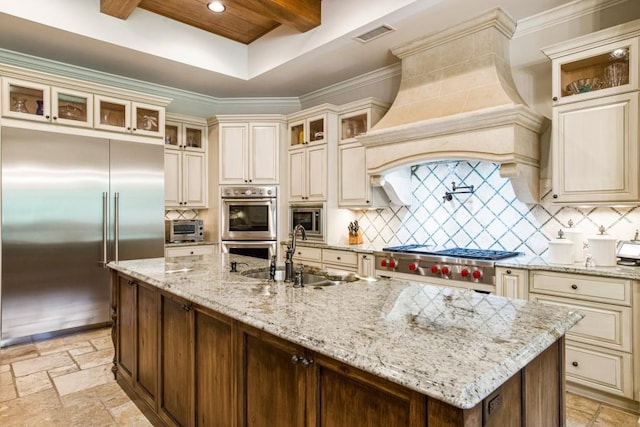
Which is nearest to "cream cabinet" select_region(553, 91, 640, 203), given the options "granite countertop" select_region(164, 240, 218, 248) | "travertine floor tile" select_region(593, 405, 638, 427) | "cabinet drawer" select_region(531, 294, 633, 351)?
"cabinet drawer" select_region(531, 294, 633, 351)

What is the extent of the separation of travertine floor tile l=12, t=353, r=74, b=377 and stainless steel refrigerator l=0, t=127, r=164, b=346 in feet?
1.50

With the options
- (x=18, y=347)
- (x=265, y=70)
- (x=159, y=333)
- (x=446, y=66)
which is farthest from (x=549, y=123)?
(x=18, y=347)

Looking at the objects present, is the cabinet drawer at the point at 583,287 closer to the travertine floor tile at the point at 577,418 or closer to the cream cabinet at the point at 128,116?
the travertine floor tile at the point at 577,418

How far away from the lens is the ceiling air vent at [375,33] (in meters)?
3.30

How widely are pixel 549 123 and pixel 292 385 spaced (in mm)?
2951

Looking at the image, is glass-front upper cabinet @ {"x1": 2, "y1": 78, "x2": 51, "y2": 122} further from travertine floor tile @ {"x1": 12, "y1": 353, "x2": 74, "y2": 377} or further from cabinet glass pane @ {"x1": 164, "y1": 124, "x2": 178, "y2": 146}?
travertine floor tile @ {"x1": 12, "y1": 353, "x2": 74, "y2": 377}

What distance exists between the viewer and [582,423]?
→ 7.58 ft

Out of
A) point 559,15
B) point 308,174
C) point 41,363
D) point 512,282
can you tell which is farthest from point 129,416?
point 559,15

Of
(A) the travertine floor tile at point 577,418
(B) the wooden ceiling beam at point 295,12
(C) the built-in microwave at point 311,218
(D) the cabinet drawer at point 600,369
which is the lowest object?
(A) the travertine floor tile at point 577,418

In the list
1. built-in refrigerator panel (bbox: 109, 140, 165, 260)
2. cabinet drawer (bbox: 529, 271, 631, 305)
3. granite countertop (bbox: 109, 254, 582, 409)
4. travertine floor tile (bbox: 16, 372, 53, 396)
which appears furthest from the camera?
built-in refrigerator panel (bbox: 109, 140, 165, 260)

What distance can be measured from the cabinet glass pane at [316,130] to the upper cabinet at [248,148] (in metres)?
0.49

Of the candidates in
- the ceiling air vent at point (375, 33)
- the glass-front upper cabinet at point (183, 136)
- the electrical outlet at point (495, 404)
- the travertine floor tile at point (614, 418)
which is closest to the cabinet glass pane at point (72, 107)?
the glass-front upper cabinet at point (183, 136)

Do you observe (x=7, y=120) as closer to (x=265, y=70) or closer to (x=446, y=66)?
(x=265, y=70)

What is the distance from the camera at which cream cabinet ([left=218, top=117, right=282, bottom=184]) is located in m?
4.86
